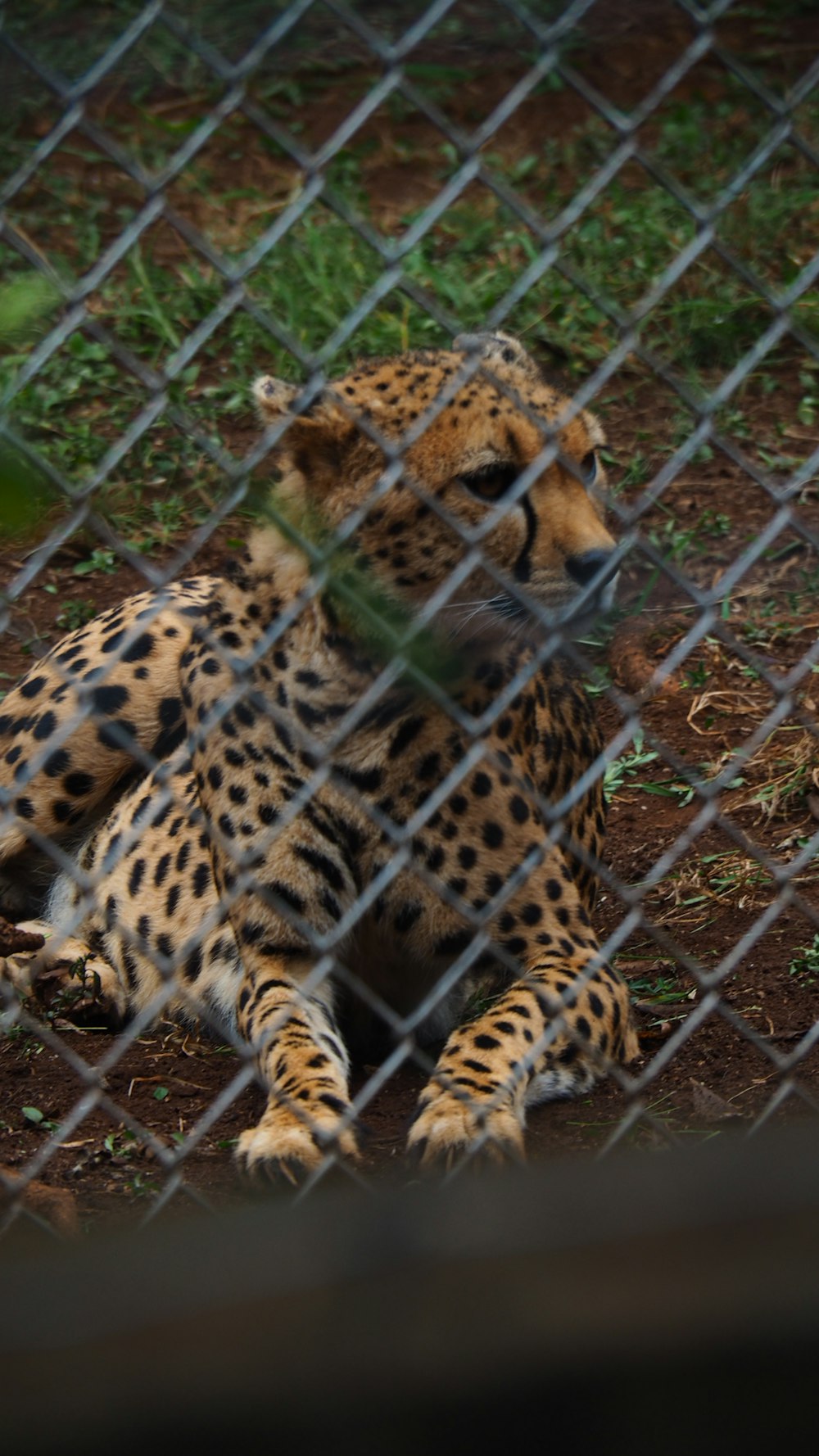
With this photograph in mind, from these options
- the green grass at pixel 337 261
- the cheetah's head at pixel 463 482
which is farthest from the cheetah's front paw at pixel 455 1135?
the green grass at pixel 337 261

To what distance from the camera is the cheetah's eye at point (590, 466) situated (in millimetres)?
3100

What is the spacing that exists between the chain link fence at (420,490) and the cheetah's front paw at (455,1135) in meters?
0.04

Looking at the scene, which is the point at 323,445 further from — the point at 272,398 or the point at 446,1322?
the point at 446,1322

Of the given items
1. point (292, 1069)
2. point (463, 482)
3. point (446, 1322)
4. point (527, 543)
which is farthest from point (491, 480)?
point (446, 1322)

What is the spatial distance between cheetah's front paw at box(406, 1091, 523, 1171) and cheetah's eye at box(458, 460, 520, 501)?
991 mm

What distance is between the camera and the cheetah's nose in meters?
2.81

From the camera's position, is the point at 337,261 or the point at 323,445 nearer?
the point at 323,445

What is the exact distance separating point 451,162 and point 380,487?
4.91 m

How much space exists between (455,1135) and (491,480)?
107cm

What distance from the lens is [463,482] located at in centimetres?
299

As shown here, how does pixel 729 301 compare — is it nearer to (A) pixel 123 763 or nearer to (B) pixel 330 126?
(B) pixel 330 126

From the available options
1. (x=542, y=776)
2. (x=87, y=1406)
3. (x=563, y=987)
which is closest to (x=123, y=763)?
(x=542, y=776)

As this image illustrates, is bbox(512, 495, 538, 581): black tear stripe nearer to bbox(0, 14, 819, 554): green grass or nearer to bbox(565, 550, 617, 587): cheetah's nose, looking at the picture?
bbox(565, 550, 617, 587): cheetah's nose

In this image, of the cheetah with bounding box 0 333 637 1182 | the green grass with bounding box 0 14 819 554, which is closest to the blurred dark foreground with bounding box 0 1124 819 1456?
the cheetah with bounding box 0 333 637 1182
